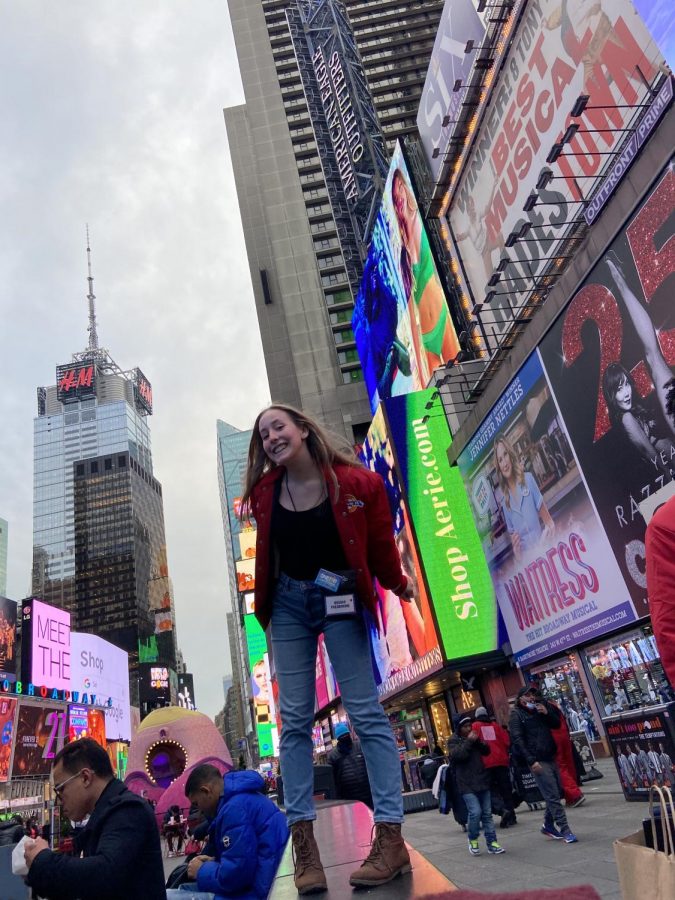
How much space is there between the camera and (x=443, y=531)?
73.5ft

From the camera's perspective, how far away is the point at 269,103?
70375 mm

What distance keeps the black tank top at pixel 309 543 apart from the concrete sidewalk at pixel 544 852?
2918 mm

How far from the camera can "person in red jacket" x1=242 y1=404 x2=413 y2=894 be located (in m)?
2.69

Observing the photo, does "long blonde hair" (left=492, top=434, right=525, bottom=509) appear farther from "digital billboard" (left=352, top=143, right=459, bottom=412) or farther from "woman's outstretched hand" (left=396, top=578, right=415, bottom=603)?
"woman's outstretched hand" (left=396, top=578, right=415, bottom=603)

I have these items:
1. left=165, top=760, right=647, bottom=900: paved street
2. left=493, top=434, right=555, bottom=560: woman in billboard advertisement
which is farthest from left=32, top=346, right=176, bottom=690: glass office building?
left=165, top=760, right=647, bottom=900: paved street

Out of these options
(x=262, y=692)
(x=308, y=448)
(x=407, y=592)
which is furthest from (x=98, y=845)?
(x=262, y=692)

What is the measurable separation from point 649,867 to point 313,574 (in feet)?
5.84

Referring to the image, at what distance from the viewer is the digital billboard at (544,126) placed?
1437cm

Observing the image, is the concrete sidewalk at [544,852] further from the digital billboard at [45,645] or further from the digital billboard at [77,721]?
the digital billboard at [77,721]

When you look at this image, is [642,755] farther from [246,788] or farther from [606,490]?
[246,788]

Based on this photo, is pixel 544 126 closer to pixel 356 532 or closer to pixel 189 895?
pixel 356 532

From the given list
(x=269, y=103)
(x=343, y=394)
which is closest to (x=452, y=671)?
(x=343, y=394)

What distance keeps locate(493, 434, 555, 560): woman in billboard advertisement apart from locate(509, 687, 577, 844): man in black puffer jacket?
7.16 metres

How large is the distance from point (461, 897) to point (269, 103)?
7884cm
